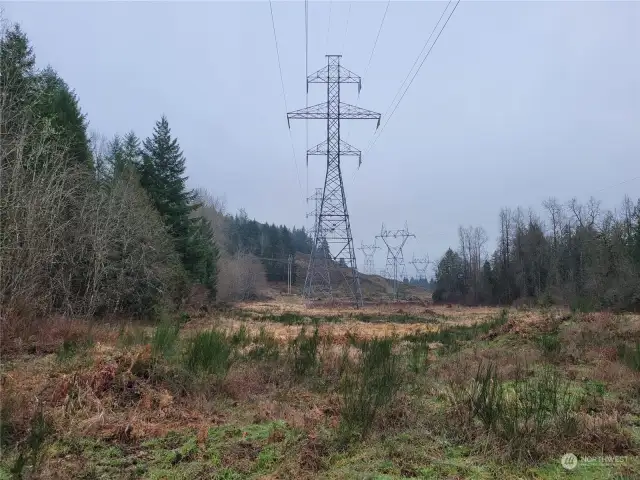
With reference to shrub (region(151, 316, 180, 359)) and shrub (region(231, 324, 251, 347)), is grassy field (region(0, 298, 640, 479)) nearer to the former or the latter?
shrub (region(151, 316, 180, 359))

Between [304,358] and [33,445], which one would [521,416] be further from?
[33,445]

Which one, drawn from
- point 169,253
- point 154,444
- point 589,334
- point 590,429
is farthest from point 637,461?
point 169,253

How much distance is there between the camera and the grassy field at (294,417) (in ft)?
14.3

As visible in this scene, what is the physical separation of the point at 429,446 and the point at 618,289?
42.3 m

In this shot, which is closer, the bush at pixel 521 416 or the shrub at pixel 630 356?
the bush at pixel 521 416

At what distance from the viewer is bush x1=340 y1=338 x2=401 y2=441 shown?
16.6 feet

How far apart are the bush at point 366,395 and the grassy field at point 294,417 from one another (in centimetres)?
2

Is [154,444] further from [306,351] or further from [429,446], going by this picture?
[306,351]

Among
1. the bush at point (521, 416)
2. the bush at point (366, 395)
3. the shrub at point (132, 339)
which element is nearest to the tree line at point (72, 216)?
the shrub at point (132, 339)

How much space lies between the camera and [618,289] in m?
39.2

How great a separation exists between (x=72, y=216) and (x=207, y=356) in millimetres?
12024

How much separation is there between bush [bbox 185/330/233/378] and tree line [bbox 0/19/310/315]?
16.3 feet

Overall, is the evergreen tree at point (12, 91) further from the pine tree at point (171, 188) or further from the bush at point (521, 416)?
the pine tree at point (171, 188)

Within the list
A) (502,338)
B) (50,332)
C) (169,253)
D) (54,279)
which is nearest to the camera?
(50,332)
